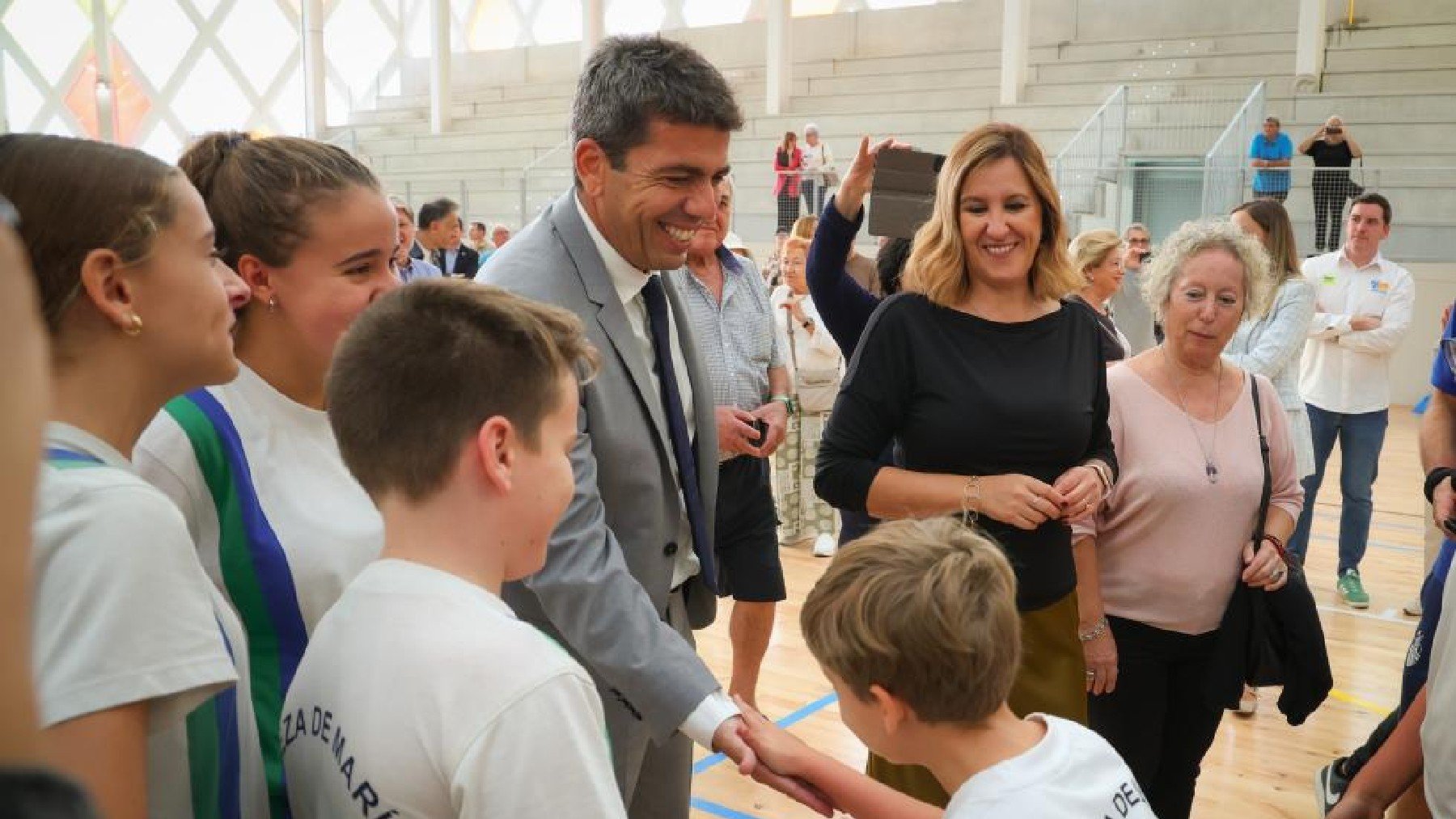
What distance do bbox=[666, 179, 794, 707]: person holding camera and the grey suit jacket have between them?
1.34m

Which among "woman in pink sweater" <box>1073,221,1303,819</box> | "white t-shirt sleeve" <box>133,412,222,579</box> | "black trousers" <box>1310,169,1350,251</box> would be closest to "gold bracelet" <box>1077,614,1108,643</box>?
"woman in pink sweater" <box>1073,221,1303,819</box>

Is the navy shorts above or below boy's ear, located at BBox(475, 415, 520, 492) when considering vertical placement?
below

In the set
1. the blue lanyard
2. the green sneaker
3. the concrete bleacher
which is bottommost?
the green sneaker

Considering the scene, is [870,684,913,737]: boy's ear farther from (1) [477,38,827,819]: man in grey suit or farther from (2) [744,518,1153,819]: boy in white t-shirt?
(1) [477,38,827,819]: man in grey suit

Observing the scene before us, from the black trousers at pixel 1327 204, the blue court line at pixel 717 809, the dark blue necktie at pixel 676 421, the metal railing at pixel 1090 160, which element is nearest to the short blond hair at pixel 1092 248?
the blue court line at pixel 717 809

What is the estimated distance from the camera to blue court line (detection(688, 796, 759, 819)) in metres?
3.43

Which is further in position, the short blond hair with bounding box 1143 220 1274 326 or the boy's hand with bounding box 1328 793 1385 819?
the short blond hair with bounding box 1143 220 1274 326

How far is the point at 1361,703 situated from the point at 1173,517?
7.77ft

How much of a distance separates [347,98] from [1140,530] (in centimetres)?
2501

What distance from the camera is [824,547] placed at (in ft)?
20.9

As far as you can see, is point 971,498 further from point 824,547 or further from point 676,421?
point 824,547

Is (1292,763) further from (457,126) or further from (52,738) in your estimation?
(457,126)

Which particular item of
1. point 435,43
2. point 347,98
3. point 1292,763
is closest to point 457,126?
point 435,43

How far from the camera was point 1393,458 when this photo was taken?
368 inches
